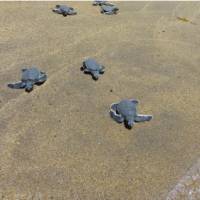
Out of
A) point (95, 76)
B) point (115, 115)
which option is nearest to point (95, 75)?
point (95, 76)

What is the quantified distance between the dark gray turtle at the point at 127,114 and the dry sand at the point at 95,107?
0.09 meters

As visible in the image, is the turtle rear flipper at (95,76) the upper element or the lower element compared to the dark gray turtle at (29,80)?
lower

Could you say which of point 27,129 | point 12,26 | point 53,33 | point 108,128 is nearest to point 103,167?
point 108,128

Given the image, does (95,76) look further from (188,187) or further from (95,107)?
(188,187)

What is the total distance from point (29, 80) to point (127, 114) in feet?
5.00

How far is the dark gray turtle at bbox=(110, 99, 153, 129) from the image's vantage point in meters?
4.96

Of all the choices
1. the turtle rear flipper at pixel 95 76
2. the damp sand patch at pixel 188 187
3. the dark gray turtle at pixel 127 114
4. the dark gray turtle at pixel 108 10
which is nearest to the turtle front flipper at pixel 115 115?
the dark gray turtle at pixel 127 114

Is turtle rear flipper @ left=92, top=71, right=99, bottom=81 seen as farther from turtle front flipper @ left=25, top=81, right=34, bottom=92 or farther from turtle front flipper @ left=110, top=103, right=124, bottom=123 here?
turtle front flipper @ left=25, top=81, right=34, bottom=92

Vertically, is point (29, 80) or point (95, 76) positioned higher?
point (29, 80)

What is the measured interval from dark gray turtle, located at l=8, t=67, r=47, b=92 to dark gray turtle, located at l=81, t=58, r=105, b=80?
2.55 ft

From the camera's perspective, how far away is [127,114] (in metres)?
4.96

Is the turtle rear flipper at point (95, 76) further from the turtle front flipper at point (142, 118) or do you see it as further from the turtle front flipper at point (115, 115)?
the turtle front flipper at point (142, 118)

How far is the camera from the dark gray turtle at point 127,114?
195 inches

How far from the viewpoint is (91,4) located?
28.5 feet
